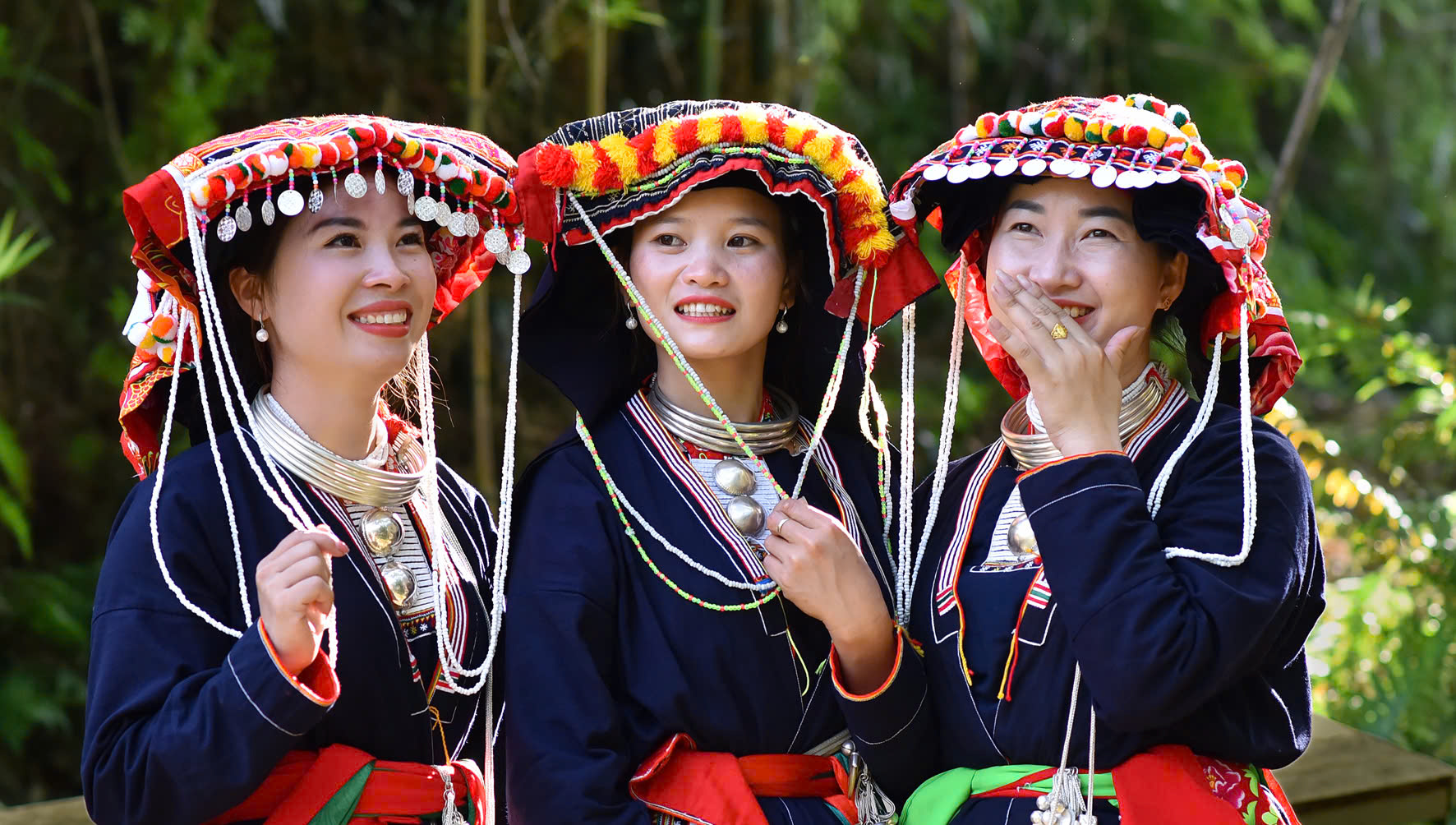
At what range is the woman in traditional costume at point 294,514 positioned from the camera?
1.97 meters

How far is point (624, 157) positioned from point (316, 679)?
0.93 meters

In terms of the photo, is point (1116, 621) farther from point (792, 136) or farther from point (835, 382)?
point (792, 136)

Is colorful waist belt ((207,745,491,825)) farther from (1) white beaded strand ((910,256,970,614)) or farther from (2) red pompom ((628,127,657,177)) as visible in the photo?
(2) red pompom ((628,127,657,177))

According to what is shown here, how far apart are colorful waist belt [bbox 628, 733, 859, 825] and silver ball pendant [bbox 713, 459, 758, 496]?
0.42 meters

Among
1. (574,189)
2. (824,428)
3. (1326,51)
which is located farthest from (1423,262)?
(574,189)

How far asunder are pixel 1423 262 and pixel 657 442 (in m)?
6.46

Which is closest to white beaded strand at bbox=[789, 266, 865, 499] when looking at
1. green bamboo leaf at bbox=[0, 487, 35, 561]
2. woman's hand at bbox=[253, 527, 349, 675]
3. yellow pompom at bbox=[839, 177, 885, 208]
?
yellow pompom at bbox=[839, 177, 885, 208]

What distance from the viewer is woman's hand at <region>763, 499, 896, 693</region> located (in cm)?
228

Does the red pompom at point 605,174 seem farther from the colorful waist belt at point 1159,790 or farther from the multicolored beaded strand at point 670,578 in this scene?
the colorful waist belt at point 1159,790

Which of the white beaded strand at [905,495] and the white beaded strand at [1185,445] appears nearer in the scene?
the white beaded strand at [1185,445]

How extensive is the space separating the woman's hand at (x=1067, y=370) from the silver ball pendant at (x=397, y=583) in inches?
39.8

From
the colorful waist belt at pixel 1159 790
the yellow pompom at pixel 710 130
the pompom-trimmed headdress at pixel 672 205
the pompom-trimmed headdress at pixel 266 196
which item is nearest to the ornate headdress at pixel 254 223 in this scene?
the pompom-trimmed headdress at pixel 266 196

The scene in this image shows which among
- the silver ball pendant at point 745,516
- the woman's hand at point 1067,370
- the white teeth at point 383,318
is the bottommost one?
the silver ball pendant at point 745,516

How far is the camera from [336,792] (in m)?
2.11
